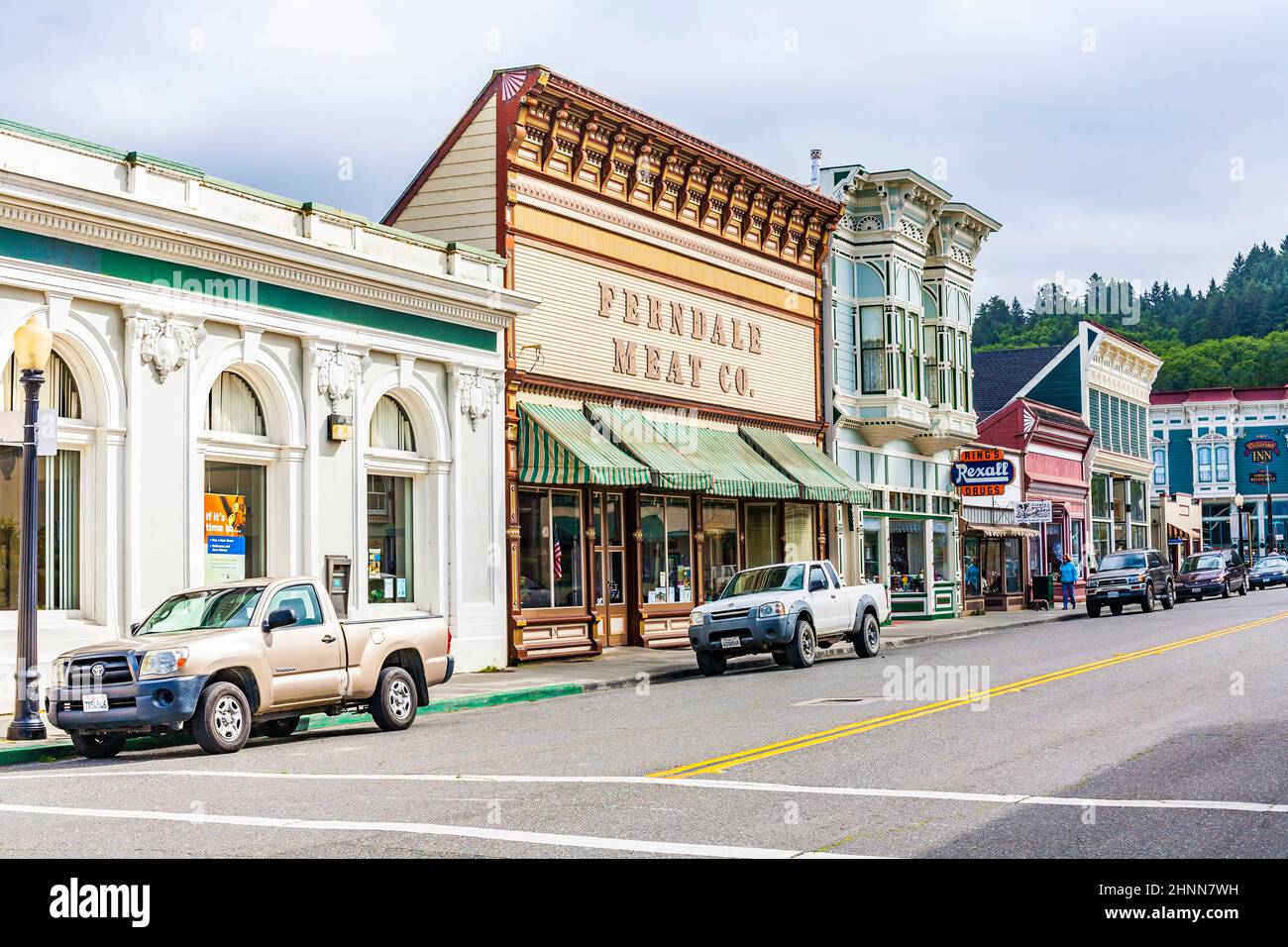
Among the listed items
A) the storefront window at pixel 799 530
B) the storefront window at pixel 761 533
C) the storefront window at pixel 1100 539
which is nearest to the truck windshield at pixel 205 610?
the storefront window at pixel 761 533

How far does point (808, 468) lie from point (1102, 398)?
33.9 metres

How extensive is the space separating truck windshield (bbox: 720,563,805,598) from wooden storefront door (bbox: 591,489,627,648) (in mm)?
4040

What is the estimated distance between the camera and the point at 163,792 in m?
11.8

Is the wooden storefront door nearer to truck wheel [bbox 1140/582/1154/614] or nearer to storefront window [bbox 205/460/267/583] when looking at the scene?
storefront window [bbox 205/460/267/583]

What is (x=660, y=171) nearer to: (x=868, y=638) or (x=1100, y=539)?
(x=868, y=638)

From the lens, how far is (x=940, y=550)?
45250 millimetres

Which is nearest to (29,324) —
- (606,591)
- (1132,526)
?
(606,591)

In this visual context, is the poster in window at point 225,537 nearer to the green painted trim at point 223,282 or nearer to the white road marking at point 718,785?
the green painted trim at point 223,282

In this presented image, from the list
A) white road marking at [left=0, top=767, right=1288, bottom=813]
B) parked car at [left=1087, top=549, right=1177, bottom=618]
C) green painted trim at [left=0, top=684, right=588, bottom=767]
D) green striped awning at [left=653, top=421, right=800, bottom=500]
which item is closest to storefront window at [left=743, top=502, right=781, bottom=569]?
green striped awning at [left=653, top=421, right=800, bottom=500]

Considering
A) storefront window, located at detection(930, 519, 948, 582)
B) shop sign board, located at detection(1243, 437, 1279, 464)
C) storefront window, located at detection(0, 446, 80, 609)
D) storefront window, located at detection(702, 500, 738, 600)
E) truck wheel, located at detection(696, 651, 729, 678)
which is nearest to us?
storefront window, located at detection(0, 446, 80, 609)

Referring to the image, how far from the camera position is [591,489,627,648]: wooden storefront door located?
29.5 meters

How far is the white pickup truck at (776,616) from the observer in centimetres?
2428

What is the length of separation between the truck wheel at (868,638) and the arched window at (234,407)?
10.9m

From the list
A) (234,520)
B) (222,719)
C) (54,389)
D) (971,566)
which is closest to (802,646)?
(234,520)
